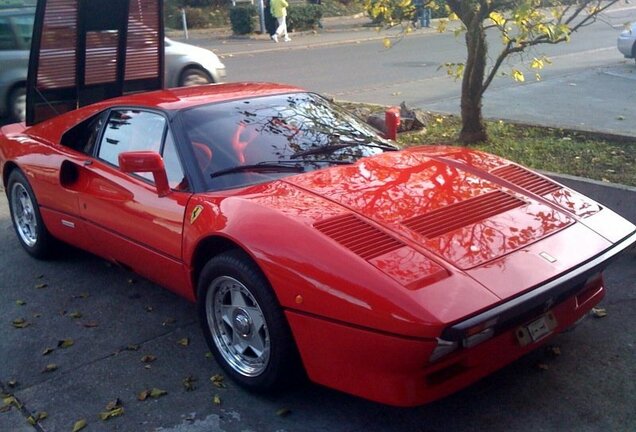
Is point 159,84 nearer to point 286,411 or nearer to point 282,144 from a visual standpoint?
point 282,144

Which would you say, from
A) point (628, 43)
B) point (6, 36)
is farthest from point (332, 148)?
point (628, 43)

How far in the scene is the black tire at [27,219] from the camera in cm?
601

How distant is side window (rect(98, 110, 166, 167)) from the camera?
490 centimetres

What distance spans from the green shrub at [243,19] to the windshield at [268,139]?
23.7m

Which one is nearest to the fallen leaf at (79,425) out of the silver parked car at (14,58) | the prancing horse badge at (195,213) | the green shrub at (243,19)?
the prancing horse badge at (195,213)

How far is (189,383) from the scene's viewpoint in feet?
13.8

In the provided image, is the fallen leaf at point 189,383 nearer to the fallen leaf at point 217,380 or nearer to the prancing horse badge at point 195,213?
the fallen leaf at point 217,380

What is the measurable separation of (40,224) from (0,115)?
571 centimetres

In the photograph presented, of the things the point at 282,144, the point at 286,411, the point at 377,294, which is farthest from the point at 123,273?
the point at 377,294

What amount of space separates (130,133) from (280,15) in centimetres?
2110

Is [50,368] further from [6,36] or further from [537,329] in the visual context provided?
[6,36]

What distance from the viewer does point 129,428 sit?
150 inches

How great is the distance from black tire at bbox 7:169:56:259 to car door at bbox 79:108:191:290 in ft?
2.77

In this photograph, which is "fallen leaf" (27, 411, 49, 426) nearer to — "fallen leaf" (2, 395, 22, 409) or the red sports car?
"fallen leaf" (2, 395, 22, 409)
